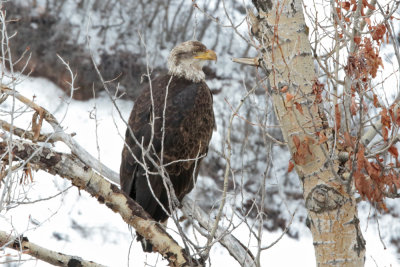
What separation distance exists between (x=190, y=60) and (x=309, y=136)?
2154mm

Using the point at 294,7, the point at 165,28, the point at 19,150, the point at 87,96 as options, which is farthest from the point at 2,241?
the point at 165,28

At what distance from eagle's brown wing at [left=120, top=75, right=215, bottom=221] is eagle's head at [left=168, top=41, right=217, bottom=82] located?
191mm

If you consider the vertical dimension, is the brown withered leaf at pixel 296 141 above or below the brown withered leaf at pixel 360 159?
above

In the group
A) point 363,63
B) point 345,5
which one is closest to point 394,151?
point 363,63

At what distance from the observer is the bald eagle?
451cm

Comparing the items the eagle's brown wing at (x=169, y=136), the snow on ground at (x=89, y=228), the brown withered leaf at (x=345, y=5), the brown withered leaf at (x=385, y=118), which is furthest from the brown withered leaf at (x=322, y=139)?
the snow on ground at (x=89, y=228)

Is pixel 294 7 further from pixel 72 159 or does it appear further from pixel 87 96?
pixel 87 96

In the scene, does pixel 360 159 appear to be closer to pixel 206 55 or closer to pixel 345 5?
pixel 345 5

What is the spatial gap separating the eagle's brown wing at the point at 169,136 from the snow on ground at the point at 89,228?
294 cm

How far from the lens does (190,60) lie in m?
5.16

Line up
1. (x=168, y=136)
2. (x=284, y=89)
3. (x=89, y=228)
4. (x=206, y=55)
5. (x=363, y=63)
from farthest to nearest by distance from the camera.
A: 1. (x=89, y=228)
2. (x=206, y=55)
3. (x=168, y=136)
4. (x=284, y=89)
5. (x=363, y=63)

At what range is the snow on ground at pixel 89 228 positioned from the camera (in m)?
8.23

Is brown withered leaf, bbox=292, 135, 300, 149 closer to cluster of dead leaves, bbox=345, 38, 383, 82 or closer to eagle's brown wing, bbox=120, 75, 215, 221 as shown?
cluster of dead leaves, bbox=345, 38, 383, 82

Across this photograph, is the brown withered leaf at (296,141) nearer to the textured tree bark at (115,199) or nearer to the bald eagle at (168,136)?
the textured tree bark at (115,199)
